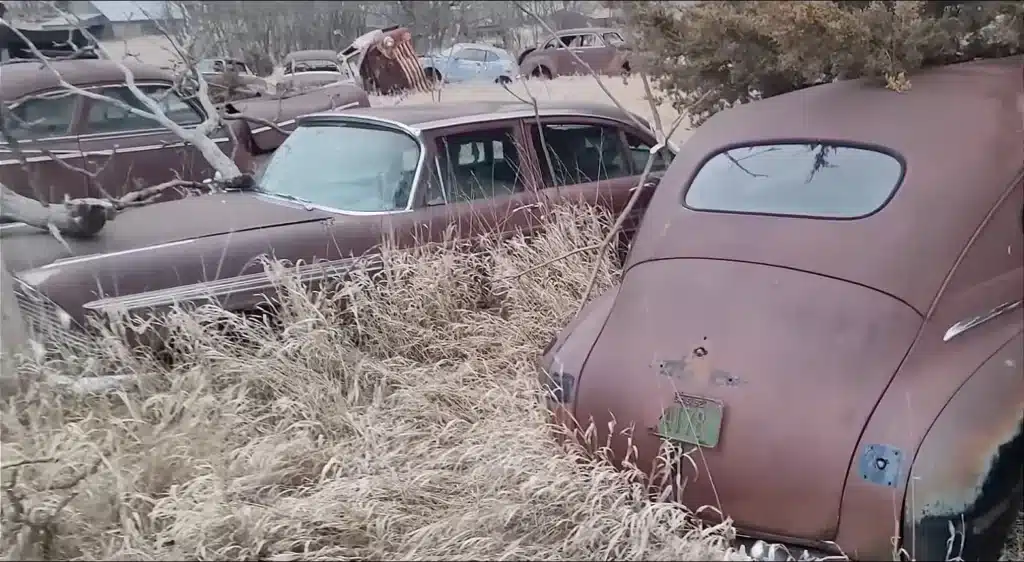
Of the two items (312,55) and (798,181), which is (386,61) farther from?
(798,181)

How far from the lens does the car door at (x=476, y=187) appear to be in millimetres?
5106

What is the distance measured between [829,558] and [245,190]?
4.05 meters

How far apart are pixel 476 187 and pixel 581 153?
87cm

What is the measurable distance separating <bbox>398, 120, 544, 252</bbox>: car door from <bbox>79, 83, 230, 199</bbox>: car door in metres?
2.90

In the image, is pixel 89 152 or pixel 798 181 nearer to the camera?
pixel 798 181

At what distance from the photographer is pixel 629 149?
609cm

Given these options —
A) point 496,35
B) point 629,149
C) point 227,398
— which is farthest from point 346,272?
point 496,35

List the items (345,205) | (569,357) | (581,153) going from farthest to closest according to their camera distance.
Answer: (581,153)
(345,205)
(569,357)

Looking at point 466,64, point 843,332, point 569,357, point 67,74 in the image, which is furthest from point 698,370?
point 67,74

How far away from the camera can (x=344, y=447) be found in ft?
12.4

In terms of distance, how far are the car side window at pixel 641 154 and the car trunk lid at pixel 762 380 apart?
286 cm

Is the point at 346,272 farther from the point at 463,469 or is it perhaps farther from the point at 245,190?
the point at 463,469

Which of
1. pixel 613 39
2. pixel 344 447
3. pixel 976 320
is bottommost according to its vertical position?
pixel 344 447

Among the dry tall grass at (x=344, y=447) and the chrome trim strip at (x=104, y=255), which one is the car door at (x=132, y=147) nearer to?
the chrome trim strip at (x=104, y=255)
